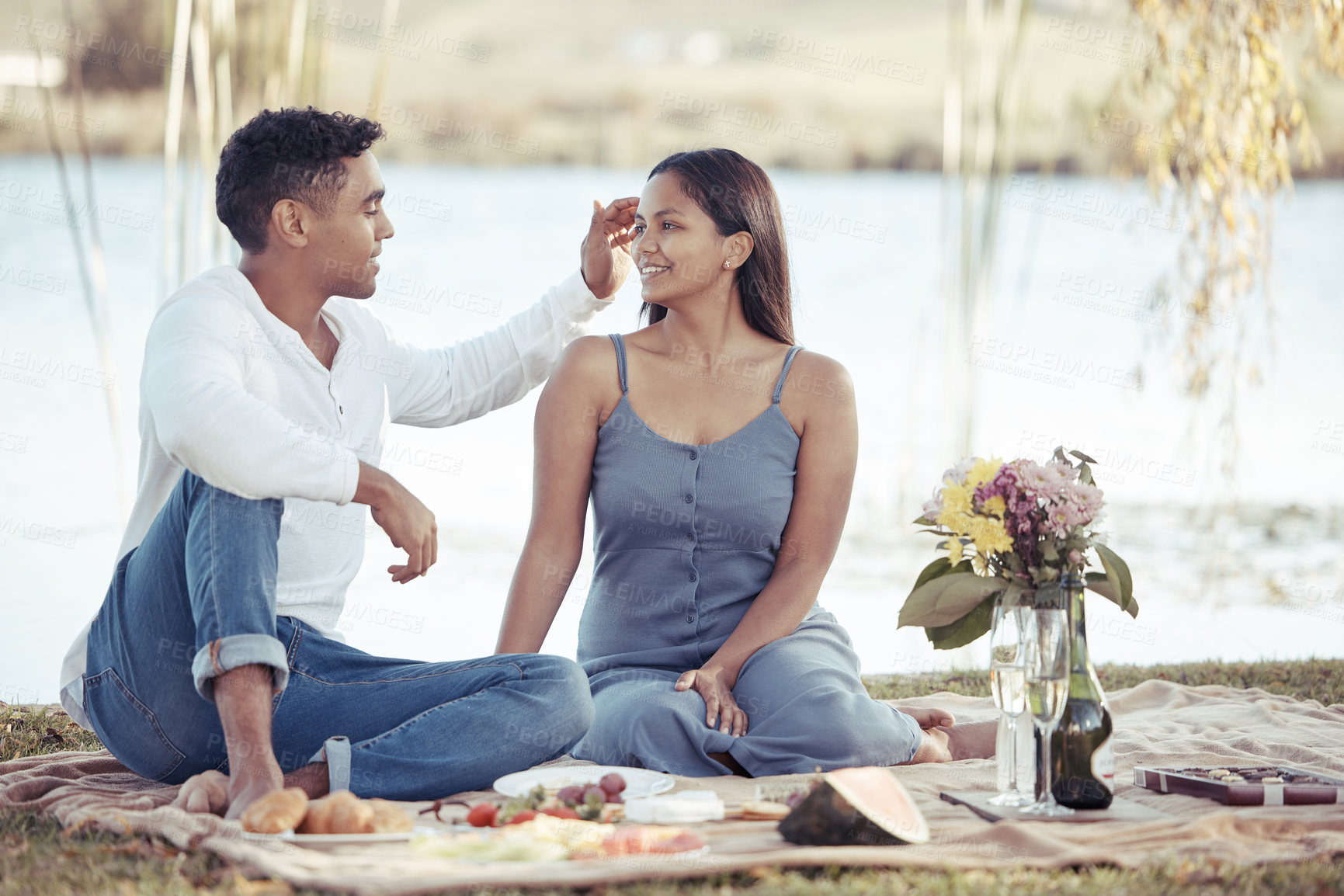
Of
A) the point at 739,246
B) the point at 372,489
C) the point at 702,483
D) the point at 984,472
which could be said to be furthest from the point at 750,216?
the point at 372,489

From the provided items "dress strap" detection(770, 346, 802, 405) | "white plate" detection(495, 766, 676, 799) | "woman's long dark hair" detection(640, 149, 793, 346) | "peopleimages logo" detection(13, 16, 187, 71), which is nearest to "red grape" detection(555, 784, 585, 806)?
"white plate" detection(495, 766, 676, 799)

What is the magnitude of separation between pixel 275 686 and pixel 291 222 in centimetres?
88

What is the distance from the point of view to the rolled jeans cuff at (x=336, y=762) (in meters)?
2.06

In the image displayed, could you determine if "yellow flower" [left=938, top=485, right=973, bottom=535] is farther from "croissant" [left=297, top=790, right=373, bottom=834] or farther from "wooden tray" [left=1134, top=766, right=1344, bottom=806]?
"croissant" [left=297, top=790, right=373, bottom=834]

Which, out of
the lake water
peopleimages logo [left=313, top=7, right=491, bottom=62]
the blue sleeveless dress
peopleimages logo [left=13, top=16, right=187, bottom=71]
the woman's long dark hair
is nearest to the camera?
the blue sleeveless dress

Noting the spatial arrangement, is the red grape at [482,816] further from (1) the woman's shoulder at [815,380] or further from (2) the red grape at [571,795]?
(1) the woman's shoulder at [815,380]

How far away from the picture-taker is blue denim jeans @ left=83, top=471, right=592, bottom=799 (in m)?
1.95

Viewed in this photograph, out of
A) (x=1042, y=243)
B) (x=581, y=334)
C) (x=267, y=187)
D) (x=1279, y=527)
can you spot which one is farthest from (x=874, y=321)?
(x=267, y=187)

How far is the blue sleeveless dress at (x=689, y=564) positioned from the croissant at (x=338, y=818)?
0.66 m

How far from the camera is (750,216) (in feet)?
9.13

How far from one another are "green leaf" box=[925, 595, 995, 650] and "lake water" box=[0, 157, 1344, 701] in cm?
191

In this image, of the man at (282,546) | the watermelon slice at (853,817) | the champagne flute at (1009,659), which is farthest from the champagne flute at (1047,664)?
the man at (282,546)

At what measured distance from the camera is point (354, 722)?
2.18 m

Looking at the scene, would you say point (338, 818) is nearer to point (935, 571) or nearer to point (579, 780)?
point (579, 780)
